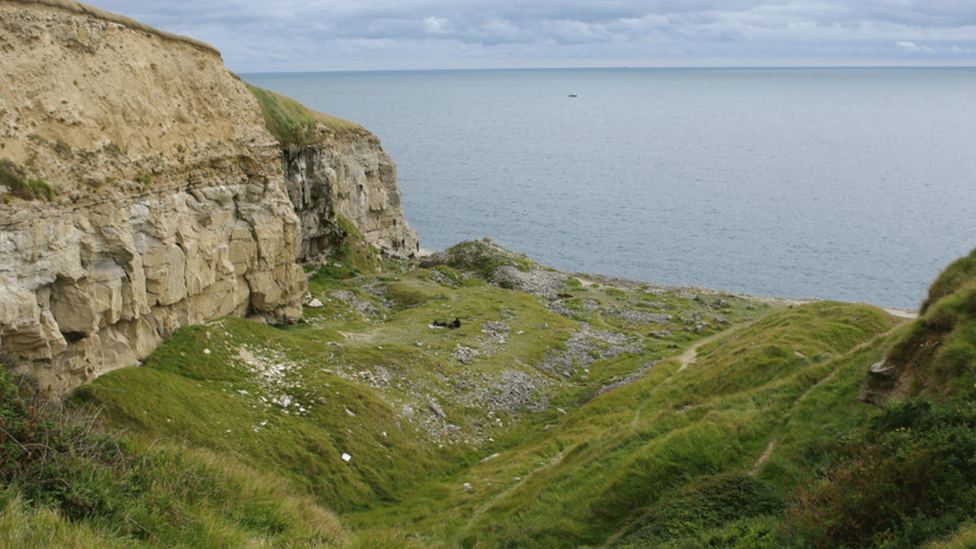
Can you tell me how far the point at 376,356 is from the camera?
43281mm

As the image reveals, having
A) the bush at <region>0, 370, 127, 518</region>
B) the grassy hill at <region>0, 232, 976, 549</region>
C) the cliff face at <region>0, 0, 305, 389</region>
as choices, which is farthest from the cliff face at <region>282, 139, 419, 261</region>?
the bush at <region>0, 370, 127, 518</region>

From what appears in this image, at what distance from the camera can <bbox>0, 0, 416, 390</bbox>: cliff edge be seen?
27.8 meters

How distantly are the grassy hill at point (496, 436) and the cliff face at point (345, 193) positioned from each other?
19.8 feet

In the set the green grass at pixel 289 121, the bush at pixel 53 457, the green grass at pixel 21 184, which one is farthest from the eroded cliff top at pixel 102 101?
the green grass at pixel 289 121

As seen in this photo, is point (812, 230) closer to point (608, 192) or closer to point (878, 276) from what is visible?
point (878, 276)

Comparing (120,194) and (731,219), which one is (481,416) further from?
(731,219)

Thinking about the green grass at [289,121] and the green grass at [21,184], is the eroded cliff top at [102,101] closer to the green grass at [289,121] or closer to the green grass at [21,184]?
the green grass at [21,184]

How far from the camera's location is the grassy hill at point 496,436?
51.1 feet

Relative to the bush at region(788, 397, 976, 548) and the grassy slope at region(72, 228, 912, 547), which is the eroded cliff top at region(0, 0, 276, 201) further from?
the bush at region(788, 397, 976, 548)

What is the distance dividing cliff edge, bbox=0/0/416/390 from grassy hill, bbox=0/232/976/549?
8.90 feet

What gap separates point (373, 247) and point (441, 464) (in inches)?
1646

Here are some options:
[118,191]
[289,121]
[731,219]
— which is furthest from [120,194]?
[731,219]

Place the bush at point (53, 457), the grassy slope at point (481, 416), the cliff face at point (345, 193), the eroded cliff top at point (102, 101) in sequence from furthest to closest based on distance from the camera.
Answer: the cliff face at point (345, 193)
the eroded cliff top at point (102, 101)
the grassy slope at point (481, 416)
the bush at point (53, 457)

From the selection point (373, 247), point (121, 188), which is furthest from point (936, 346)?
point (373, 247)
